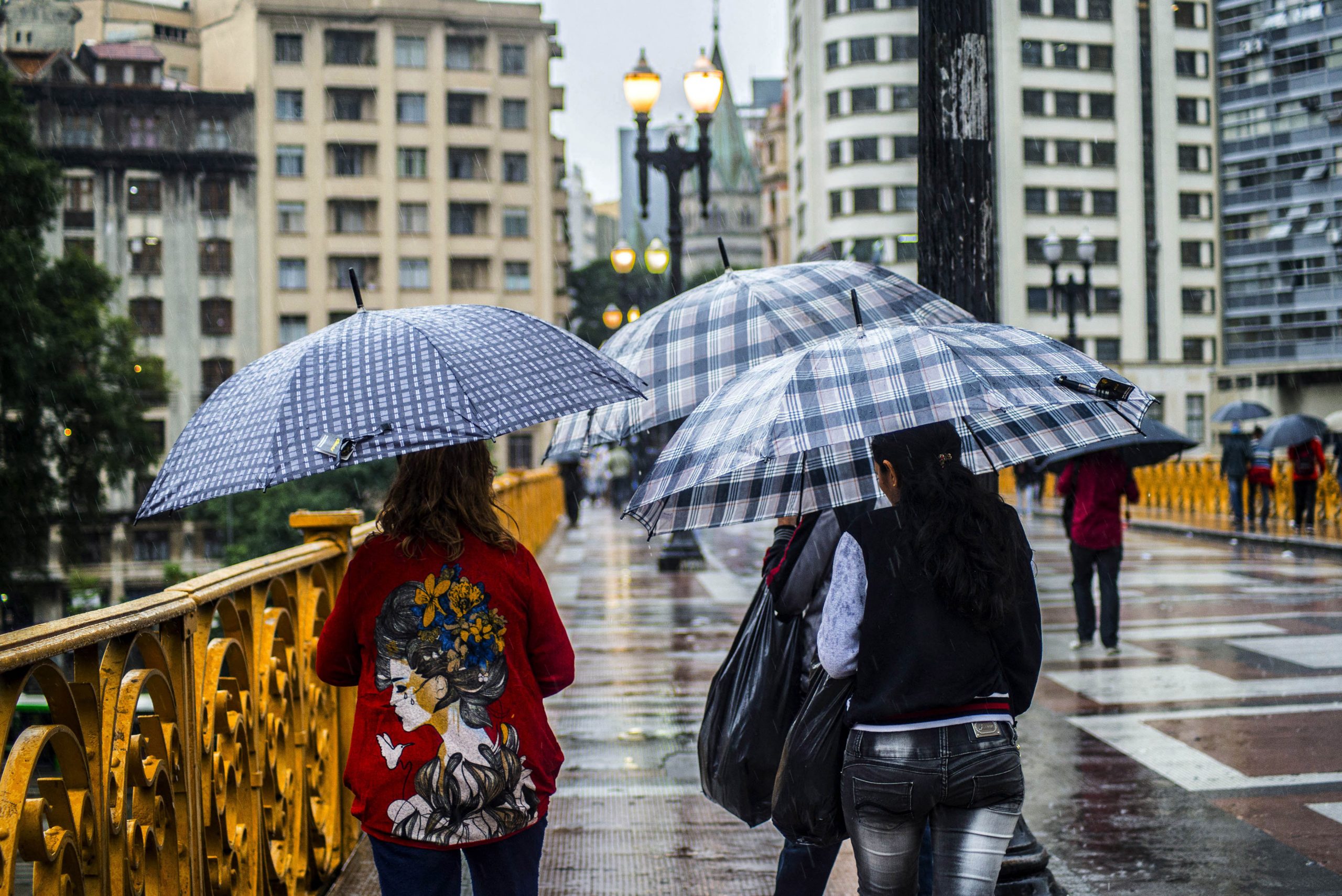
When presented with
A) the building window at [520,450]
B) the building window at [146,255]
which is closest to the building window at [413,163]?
the building window at [146,255]

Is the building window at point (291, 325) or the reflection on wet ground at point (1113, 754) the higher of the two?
the building window at point (291, 325)

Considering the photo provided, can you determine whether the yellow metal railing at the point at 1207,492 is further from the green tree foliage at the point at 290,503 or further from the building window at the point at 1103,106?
the building window at the point at 1103,106

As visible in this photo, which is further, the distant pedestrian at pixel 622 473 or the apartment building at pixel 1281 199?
the apartment building at pixel 1281 199

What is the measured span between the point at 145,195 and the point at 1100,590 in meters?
64.9

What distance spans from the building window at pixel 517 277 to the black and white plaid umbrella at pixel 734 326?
65.2 meters

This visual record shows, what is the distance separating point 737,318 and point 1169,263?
73.3m

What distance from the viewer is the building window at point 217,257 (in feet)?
218

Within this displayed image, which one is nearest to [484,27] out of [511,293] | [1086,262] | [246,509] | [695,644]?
[511,293]

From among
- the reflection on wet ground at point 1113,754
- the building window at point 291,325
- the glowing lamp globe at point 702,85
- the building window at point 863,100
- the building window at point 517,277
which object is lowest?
the reflection on wet ground at point 1113,754

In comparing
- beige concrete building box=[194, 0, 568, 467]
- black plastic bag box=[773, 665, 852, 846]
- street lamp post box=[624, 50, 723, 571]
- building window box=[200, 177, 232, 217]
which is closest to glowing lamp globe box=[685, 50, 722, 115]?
street lamp post box=[624, 50, 723, 571]

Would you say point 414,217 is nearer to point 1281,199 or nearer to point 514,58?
point 514,58

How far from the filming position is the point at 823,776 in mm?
3271

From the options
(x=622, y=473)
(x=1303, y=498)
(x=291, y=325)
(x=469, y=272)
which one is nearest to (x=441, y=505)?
(x=1303, y=498)

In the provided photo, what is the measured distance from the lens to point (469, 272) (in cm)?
6938
